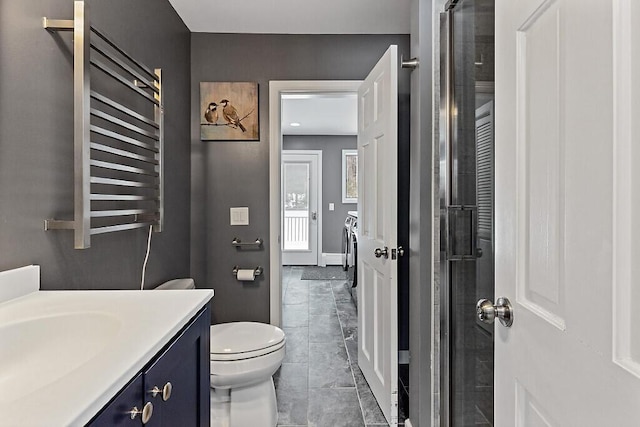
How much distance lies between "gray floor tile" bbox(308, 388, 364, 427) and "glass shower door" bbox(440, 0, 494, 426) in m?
0.66

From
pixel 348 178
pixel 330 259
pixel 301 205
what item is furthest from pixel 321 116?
pixel 330 259

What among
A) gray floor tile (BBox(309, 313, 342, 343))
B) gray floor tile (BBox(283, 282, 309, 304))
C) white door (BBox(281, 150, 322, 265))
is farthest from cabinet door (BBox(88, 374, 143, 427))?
white door (BBox(281, 150, 322, 265))

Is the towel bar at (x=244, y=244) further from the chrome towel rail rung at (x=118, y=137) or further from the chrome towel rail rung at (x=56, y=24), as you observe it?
the chrome towel rail rung at (x=56, y=24)

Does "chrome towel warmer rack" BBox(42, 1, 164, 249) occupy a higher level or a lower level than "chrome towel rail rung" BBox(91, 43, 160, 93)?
lower

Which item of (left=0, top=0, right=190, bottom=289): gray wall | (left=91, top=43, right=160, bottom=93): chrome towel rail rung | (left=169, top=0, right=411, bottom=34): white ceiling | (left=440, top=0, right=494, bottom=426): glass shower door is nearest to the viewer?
(left=0, top=0, right=190, bottom=289): gray wall

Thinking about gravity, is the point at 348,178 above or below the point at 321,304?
above

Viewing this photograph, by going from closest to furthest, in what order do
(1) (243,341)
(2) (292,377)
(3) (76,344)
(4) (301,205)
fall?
1. (3) (76,344)
2. (1) (243,341)
3. (2) (292,377)
4. (4) (301,205)

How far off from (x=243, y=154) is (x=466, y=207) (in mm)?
1759

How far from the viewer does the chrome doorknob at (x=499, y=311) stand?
948mm

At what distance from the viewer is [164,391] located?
0.86 metres

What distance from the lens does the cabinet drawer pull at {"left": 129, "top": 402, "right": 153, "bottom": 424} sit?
2.35 feet

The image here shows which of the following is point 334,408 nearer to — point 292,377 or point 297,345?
point 292,377

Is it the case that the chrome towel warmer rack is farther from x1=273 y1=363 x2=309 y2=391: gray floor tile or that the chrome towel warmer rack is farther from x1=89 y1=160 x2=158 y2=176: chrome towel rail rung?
x1=273 y1=363 x2=309 y2=391: gray floor tile

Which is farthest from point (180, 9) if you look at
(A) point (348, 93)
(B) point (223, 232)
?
(B) point (223, 232)
